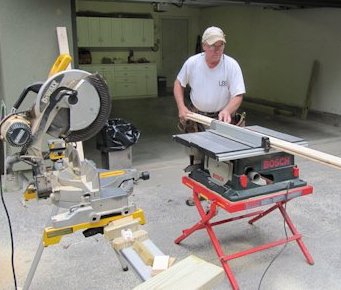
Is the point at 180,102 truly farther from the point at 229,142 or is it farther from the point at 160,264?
the point at 160,264

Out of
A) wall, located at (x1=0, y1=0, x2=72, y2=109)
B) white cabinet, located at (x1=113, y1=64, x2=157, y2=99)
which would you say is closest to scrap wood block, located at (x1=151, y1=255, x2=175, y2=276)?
wall, located at (x1=0, y1=0, x2=72, y2=109)

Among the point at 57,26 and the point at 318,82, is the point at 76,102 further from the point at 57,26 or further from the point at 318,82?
the point at 318,82

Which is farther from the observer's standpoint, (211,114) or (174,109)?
(174,109)

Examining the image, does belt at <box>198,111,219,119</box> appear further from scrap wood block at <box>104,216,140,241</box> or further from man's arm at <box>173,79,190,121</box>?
scrap wood block at <box>104,216,140,241</box>

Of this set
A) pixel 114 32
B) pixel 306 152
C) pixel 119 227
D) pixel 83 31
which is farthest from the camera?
pixel 114 32

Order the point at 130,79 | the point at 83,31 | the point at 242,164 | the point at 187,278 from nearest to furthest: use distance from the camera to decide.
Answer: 1. the point at 187,278
2. the point at 242,164
3. the point at 83,31
4. the point at 130,79

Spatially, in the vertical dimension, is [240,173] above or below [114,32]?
below

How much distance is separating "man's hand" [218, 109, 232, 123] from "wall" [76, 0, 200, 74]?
6683 millimetres

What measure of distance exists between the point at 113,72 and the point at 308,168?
595 centimetres

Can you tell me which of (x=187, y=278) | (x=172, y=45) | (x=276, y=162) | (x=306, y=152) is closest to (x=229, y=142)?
(x=276, y=162)

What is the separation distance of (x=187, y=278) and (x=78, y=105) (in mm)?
735

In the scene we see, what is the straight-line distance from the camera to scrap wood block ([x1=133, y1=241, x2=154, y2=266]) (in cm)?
122

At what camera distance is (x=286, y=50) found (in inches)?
299

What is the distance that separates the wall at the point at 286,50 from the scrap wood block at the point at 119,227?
6.01 meters
